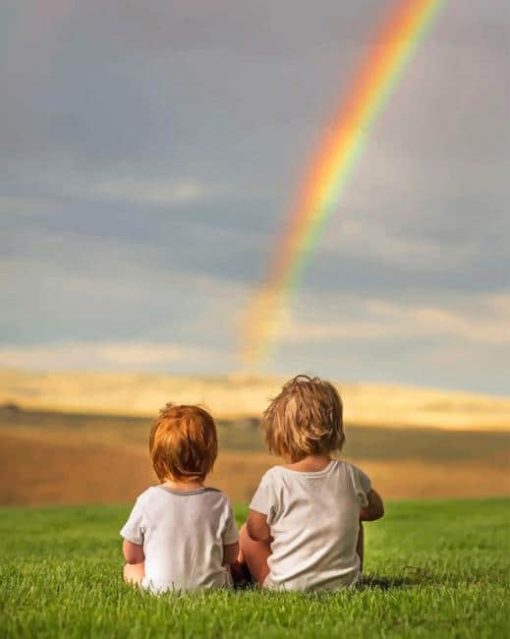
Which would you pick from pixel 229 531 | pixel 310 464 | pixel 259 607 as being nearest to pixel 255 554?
pixel 229 531

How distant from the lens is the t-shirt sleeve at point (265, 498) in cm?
736

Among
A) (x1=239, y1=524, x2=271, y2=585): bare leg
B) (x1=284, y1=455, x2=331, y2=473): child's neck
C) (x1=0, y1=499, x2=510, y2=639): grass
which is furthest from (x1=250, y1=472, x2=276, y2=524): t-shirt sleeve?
(x1=0, y1=499, x2=510, y2=639): grass

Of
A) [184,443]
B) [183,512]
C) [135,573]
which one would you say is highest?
[184,443]

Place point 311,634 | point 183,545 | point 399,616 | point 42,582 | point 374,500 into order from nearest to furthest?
point 311,634
point 399,616
point 183,545
point 374,500
point 42,582

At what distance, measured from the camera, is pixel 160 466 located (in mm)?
7312

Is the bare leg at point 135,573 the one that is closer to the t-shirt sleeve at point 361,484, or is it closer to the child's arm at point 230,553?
the child's arm at point 230,553

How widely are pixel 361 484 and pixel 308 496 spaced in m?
0.41

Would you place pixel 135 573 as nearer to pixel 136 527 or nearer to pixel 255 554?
pixel 136 527

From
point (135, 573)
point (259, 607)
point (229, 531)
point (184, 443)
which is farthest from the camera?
point (135, 573)

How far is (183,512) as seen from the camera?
23.7ft

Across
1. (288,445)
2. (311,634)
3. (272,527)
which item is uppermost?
(288,445)

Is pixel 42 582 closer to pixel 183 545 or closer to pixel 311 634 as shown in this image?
pixel 183 545

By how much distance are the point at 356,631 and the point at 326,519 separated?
1439 millimetres

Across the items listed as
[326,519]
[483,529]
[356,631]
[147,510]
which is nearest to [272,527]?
[326,519]
